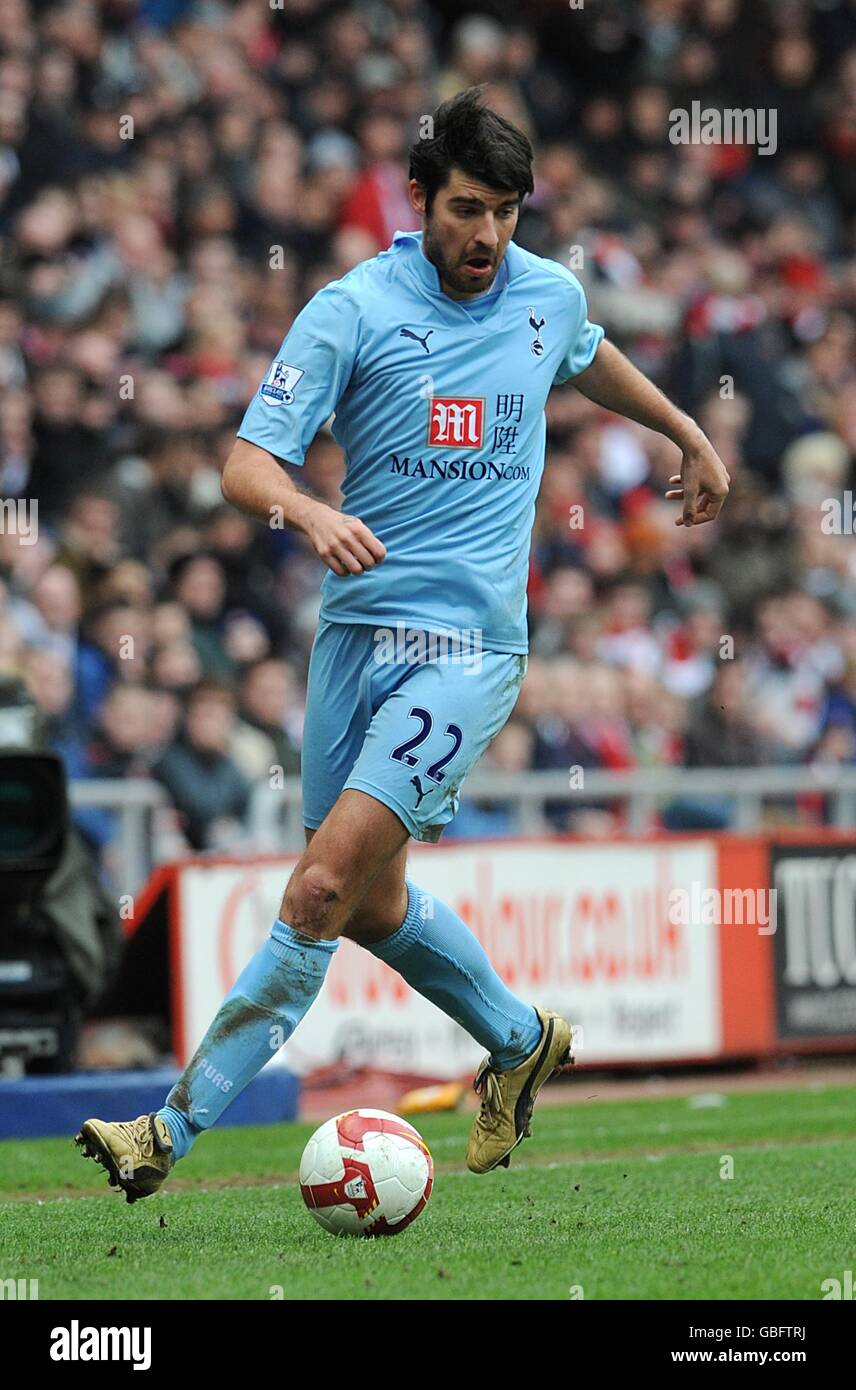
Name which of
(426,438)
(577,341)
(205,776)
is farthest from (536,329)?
(205,776)

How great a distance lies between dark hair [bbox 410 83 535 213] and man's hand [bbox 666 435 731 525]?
981 mm

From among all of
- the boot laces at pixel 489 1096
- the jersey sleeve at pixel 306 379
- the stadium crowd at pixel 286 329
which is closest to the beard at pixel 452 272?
the jersey sleeve at pixel 306 379

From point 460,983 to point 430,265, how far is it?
198 centimetres

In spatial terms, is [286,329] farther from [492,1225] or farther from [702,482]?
[492,1225]

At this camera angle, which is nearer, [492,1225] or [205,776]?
[492,1225]

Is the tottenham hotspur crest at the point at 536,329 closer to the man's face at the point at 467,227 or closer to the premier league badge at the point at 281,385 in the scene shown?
the man's face at the point at 467,227

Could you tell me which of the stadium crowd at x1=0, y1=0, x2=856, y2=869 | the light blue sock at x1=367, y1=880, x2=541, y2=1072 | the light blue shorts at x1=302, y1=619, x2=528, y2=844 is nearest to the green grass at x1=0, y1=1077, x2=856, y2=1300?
the light blue sock at x1=367, y1=880, x2=541, y2=1072

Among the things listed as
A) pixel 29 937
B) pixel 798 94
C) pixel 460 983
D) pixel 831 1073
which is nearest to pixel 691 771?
pixel 831 1073

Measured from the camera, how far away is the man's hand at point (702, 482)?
6.68 metres

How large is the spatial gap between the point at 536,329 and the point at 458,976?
1.81 m

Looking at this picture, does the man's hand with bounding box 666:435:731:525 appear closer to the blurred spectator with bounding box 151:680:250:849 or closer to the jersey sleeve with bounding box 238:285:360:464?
the jersey sleeve with bounding box 238:285:360:464

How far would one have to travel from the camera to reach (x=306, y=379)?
600 centimetres

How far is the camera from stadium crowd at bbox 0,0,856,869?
12359mm
